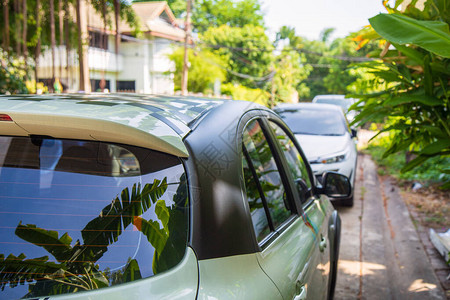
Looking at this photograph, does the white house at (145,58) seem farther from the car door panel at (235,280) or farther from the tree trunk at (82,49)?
the car door panel at (235,280)

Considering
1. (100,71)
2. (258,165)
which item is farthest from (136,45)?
(258,165)

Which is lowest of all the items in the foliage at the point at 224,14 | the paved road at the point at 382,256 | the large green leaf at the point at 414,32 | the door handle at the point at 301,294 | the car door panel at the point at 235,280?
the paved road at the point at 382,256

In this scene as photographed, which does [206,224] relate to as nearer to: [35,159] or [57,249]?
[57,249]

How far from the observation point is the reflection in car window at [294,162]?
292 centimetres

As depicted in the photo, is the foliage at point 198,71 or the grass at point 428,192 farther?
the foliage at point 198,71

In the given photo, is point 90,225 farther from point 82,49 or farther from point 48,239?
point 82,49

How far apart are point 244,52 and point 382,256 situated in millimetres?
41115

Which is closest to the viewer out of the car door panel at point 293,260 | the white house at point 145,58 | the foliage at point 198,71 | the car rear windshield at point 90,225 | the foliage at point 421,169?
the car rear windshield at point 90,225

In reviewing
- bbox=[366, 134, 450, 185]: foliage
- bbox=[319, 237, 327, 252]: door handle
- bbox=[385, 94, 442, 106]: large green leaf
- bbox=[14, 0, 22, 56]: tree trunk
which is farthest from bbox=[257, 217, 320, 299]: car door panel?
bbox=[14, 0, 22, 56]: tree trunk

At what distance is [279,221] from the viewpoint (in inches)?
91.4

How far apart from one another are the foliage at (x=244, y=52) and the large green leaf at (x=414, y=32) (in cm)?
4174

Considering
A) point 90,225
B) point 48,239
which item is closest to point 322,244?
point 90,225

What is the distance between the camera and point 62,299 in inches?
51.1

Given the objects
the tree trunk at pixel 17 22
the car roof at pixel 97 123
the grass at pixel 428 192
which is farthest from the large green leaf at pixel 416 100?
the tree trunk at pixel 17 22
